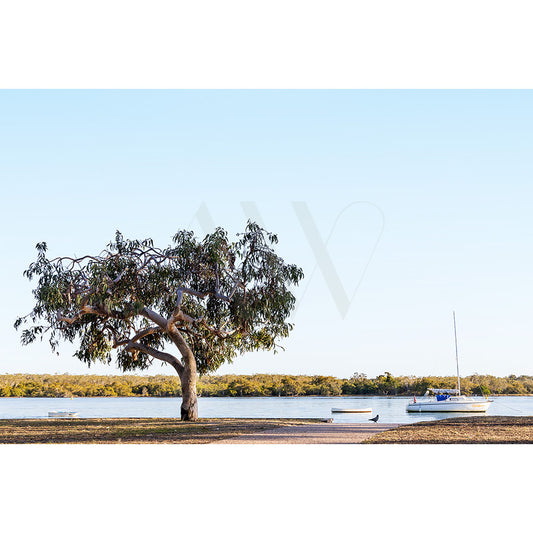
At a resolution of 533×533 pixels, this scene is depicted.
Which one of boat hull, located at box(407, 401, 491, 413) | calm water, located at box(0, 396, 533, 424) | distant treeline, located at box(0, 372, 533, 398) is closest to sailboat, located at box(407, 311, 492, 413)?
boat hull, located at box(407, 401, 491, 413)

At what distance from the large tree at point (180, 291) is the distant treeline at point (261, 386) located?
4520cm

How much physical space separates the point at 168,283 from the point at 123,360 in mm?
3693

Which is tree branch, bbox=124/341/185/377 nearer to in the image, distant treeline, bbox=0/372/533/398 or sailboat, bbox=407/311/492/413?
sailboat, bbox=407/311/492/413

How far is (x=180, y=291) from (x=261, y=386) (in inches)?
2169

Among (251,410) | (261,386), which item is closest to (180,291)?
(251,410)

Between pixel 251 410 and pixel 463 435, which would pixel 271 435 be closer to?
pixel 463 435

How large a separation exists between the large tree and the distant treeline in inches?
1780

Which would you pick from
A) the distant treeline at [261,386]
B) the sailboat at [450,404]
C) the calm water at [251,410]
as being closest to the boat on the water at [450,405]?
the sailboat at [450,404]

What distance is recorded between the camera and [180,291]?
17141 millimetres

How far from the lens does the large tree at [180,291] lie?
17125 millimetres

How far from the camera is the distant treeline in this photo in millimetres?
65312
